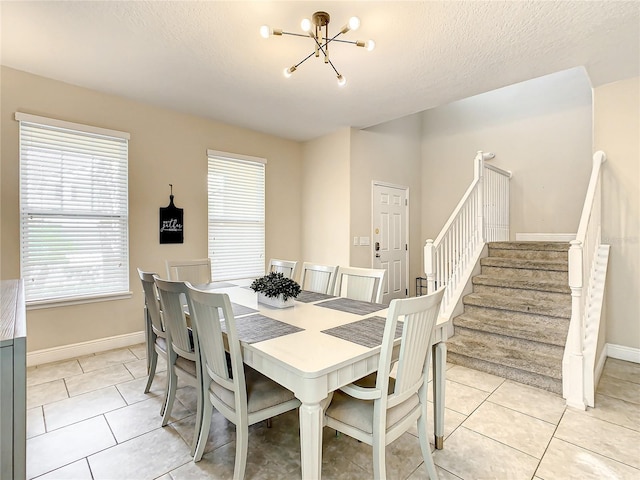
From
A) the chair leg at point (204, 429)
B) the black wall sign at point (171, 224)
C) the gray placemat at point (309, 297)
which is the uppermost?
the black wall sign at point (171, 224)

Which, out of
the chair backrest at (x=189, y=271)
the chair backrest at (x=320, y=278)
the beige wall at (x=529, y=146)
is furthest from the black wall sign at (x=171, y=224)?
the beige wall at (x=529, y=146)

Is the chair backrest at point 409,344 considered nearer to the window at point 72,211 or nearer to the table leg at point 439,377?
the table leg at point 439,377

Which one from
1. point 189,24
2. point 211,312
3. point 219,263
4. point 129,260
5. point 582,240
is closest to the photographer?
point 211,312

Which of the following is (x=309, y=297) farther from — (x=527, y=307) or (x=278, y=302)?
(x=527, y=307)

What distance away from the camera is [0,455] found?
0.86 m

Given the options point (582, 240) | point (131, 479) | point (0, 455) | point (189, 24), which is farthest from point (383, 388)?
point (189, 24)

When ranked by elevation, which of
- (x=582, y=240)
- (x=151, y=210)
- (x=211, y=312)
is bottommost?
(x=211, y=312)

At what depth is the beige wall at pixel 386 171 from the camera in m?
4.50

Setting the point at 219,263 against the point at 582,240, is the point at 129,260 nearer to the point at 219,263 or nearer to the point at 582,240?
the point at 219,263

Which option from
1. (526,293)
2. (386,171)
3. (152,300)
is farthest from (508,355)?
(386,171)

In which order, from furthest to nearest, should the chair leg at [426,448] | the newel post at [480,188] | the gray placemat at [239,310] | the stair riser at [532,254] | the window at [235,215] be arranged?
1. the window at [235,215]
2. the newel post at [480,188]
3. the stair riser at [532,254]
4. the gray placemat at [239,310]
5. the chair leg at [426,448]

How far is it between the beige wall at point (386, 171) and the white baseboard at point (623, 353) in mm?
2744

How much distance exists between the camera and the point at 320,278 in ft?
9.93

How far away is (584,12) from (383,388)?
2708 millimetres
